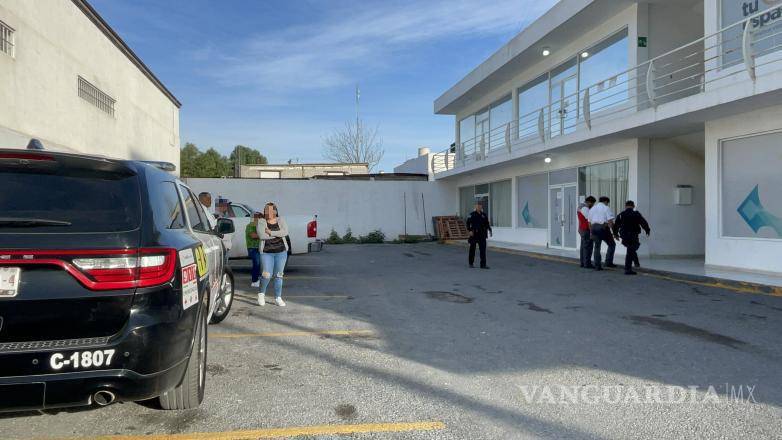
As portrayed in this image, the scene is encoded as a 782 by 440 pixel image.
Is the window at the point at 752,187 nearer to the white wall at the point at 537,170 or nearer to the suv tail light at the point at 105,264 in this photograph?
the white wall at the point at 537,170

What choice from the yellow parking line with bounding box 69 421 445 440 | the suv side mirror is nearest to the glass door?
the suv side mirror

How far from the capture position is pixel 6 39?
11234mm

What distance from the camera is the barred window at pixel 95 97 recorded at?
1538cm

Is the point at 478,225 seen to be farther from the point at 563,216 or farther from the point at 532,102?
the point at 532,102

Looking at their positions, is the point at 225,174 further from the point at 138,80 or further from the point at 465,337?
the point at 465,337

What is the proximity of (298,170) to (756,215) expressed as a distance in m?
39.0

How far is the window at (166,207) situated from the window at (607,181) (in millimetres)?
13701

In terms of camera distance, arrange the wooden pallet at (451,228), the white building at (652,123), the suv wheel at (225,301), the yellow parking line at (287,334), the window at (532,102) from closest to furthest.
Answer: the yellow parking line at (287,334)
the suv wheel at (225,301)
the white building at (652,123)
the window at (532,102)
the wooden pallet at (451,228)

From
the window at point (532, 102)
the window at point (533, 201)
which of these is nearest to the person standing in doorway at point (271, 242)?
the window at point (532, 102)

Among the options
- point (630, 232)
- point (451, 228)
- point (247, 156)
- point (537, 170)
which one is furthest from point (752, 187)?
point (247, 156)

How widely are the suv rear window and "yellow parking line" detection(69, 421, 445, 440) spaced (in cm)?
140

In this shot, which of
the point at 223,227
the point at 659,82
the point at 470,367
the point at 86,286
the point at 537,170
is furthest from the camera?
the point at 537,170

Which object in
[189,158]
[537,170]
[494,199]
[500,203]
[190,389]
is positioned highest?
[189,158]

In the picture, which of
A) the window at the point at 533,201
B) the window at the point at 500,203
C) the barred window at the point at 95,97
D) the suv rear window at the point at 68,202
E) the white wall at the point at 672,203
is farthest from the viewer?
the window at the point at 500,203
